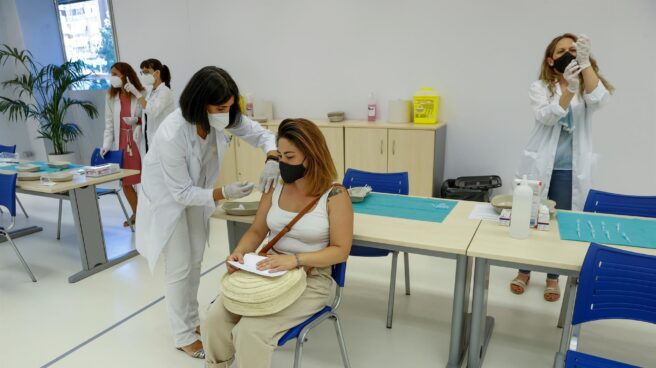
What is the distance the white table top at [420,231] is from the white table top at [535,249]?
0.06m

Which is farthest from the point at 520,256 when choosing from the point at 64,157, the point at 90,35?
the point at 90,35

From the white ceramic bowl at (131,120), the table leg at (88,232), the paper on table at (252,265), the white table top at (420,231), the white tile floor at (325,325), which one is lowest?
the white tile floor at (325,325)

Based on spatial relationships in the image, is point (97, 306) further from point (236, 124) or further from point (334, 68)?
point (334, 68)

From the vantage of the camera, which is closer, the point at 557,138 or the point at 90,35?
the point at 557,138

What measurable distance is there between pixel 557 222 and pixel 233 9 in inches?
159

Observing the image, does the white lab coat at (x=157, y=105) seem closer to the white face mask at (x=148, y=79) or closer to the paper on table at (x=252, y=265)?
the white face mask at (x=148, y=79)

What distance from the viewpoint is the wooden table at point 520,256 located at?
5.11ft

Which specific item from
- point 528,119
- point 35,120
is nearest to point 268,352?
point 528,119

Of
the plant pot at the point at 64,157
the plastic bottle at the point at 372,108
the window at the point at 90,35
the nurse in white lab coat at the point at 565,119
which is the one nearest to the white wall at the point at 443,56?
the plastic bottle at the point at 372,108

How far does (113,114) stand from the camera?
403 cm

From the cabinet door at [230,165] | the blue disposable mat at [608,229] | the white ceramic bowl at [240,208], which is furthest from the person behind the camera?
the cabinet door at [230,165]

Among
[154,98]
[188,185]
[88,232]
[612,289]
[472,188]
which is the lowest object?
[88,232]

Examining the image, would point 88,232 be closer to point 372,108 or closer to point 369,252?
point 369,252

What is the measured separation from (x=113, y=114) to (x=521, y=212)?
3662 mm
